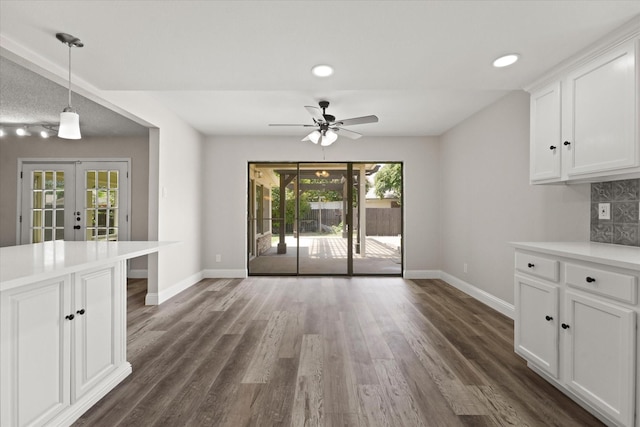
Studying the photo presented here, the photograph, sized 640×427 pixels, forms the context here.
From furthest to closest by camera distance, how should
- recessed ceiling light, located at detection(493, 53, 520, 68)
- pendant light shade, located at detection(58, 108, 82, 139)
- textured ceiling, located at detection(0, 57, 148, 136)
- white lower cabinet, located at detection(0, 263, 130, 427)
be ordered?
textured ceiling, located at detection(0, 57, 148, 136)
recessed ceiling light, located at detection(493, 53, 520, 68)
pendant light shade, located at detection(58, 108, 82, 139)
white lower cabinet, located at detection(0, 263, 130, 427)

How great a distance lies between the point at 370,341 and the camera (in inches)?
111

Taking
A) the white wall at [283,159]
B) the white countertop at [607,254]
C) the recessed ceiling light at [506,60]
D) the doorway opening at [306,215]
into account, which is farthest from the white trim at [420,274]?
the recessed ceiling light at [506,60]

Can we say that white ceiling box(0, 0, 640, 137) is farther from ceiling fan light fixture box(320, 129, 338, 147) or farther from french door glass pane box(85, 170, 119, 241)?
french door glass pane box(85, 170, 119, 241)

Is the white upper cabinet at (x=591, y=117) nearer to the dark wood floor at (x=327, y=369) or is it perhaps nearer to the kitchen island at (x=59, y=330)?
the dark wood floor at (x=327, y=369)

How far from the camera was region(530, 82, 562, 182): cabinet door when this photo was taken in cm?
242

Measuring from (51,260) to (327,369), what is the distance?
1.83m

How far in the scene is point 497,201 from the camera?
12.3 feet

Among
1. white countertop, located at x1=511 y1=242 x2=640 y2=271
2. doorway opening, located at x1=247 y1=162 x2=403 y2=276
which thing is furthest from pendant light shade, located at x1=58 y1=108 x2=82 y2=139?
doorway opening, located at x1=247 y1=162 x2=403 y2=276

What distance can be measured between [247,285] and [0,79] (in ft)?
12.0

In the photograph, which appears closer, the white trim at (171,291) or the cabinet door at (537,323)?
the cabinet door at (537,323)

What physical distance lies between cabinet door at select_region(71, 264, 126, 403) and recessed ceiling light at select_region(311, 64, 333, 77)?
2.04 metres

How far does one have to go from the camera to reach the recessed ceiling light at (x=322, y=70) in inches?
98.7

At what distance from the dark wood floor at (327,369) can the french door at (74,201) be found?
2.25m

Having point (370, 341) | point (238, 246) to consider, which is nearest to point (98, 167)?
point (238, 246)
